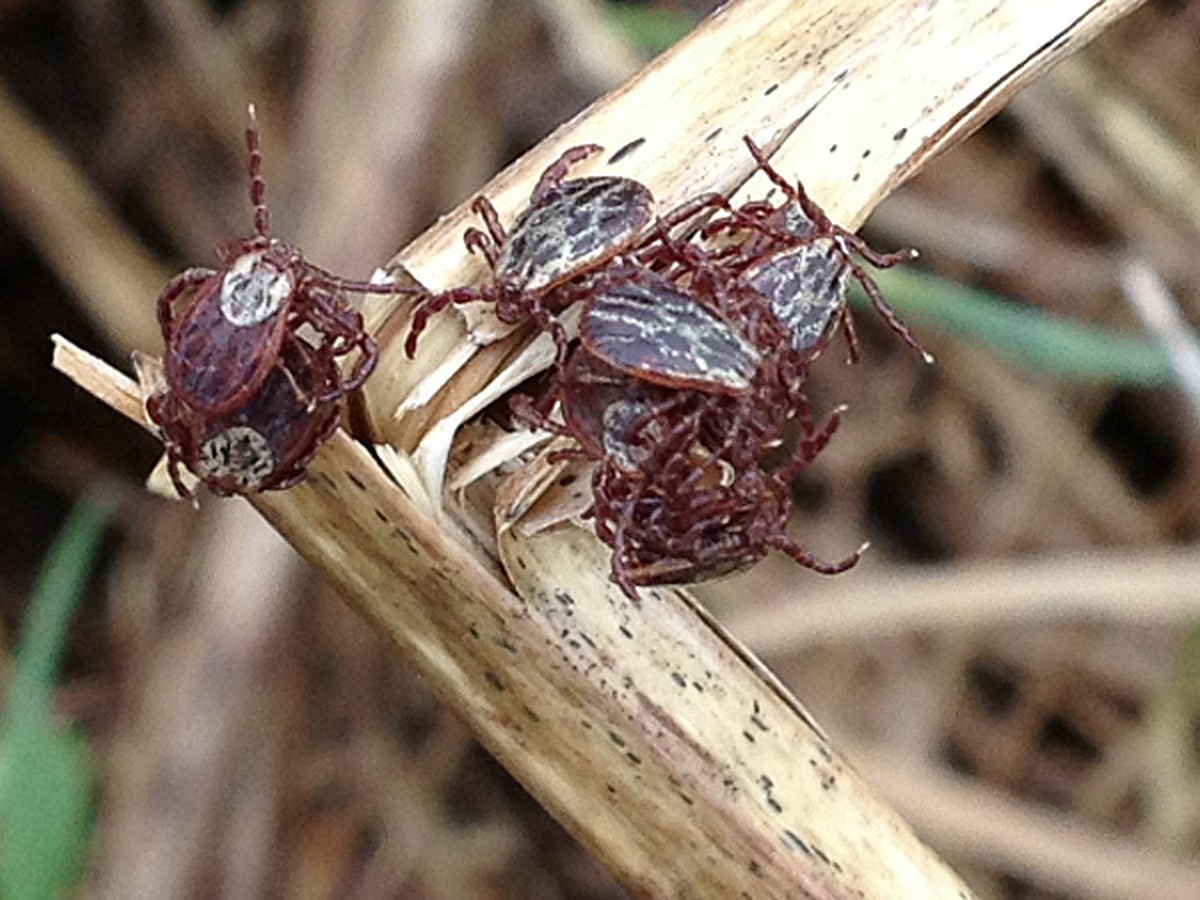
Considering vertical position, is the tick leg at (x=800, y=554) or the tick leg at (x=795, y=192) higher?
the tick leg at (x=795, y=192)

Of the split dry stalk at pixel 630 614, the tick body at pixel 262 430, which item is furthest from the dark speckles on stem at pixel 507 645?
the tick body at pixel 262 430

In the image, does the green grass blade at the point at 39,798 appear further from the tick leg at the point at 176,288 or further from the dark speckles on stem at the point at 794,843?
the dark speckles on stem at the point at 794,843

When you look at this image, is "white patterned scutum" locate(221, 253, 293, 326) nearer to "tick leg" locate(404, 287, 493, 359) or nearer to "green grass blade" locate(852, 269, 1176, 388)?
"tick leg" locate(404, 287, 493, 359)

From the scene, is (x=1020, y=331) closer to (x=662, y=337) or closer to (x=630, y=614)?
(x=662, y=337)

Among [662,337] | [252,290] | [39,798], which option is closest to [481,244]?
[662,337]

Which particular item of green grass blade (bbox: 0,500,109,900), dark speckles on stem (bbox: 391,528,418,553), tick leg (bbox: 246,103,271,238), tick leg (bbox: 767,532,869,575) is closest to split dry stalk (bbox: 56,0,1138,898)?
dark speckles on stem (bbox: 391,528,418,553)

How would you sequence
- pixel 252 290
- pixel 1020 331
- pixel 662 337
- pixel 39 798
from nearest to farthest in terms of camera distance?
pixel 662 337 < pixel 252 290 < pixel 39 798 < pixel 1020 331

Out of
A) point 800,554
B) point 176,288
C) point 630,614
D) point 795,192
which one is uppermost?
point 176,288

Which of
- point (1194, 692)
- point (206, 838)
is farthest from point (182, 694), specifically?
point (1194, 692)
